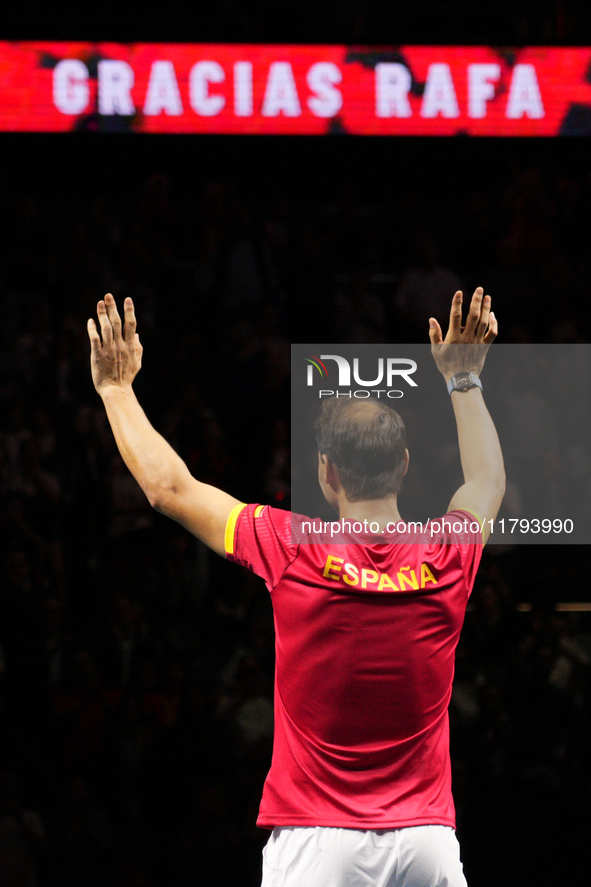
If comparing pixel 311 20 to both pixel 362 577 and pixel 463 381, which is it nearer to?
pixel 463 381

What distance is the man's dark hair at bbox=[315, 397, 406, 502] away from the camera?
223 centimetres

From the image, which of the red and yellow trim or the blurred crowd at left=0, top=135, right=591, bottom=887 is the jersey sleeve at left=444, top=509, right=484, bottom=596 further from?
the blurred crowd at left=0, top=135, right=591, bottom=887

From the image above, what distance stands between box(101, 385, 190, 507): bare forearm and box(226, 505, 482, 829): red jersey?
0.17m

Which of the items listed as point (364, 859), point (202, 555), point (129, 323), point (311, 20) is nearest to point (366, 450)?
point (129, 323)

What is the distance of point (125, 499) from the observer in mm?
6438

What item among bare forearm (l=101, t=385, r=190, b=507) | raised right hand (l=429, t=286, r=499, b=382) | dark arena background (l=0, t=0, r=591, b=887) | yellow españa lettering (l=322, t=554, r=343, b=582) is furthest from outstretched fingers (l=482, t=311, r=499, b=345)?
dark arena background (l=0, t=0, r=591, b=887)

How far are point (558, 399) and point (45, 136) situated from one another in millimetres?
5521

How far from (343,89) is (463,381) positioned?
19.0 feet

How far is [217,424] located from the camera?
6797 millimetres

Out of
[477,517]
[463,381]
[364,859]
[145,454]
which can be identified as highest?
[463,381]

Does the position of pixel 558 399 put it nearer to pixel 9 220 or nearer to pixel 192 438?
pixel 192 438

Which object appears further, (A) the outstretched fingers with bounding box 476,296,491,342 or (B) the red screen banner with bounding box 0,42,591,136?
(B) the red screen banner with bounding box 0,42,591,136

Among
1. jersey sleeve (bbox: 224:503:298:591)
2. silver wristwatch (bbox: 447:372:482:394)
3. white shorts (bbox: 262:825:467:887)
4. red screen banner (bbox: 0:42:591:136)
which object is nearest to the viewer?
white shorts (bbox: 262:825:467:887)

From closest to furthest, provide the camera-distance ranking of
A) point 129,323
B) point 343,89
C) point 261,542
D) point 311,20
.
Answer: point 261,542
point 129,323
point 343,89
point 311,20
